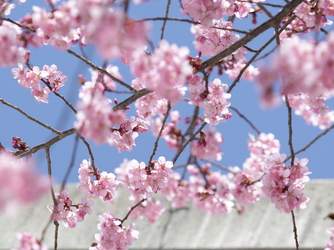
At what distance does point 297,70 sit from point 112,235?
0.94m

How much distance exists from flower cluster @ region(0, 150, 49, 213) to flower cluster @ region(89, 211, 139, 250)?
725 millimetres

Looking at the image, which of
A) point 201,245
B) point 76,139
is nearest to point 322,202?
point 201,245

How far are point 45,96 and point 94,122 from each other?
32.4 inches

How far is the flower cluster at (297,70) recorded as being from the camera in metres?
0.66

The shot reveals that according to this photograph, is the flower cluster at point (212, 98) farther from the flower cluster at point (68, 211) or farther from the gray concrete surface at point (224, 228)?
the gray concrete surface at point (224, 228)

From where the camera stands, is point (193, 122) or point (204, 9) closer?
point (204, 9)

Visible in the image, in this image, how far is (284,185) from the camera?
1335mm

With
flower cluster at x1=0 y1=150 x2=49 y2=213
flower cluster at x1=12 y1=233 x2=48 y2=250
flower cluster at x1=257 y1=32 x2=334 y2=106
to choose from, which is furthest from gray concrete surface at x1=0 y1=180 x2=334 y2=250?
flower cluster at x1=0 y1=150 x2=49 y2=213

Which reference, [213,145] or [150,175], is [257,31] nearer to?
[150,175]

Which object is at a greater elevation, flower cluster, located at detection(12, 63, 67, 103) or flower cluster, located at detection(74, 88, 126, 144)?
flower cluster, located at detection(12, 63, 67, 103)

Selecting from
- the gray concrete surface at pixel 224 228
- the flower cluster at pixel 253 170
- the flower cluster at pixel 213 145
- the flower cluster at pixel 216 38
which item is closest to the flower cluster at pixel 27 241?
the flower cluster at pixel 216 38

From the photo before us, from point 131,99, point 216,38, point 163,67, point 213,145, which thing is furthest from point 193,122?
point 163,67

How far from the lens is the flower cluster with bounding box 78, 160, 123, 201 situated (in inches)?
54.8

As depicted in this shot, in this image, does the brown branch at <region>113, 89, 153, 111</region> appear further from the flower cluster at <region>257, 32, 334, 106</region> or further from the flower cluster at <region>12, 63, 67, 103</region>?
the flower cluster at <region>257, 32, 334, 106</region>
